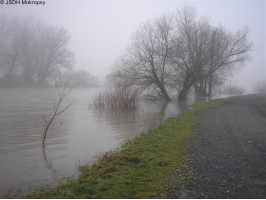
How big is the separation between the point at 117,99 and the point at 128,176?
15.8 metres

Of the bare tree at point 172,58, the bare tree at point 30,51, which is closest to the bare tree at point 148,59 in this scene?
the bare tree at point 172,58

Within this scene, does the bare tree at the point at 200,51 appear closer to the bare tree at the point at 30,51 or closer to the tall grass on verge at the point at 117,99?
the tall grass on verge at the point at 117,99

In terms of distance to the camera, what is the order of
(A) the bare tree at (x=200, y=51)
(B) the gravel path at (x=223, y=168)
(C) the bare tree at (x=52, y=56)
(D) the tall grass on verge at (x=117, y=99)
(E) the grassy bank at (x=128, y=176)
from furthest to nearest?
1. (C) the bare tree at (x=52, y=56)
2. (A) the bare tree at (x=200, y=51)
3. (D) the tall grass on verge at (x=117, y=99)
4. (E) the grassy bank at (x=128, y=176)
5. (B) the gravel path at (x=223, y=168)

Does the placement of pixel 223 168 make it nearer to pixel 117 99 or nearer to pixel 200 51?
pixel 117 99

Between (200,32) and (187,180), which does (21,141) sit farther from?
(200,32)

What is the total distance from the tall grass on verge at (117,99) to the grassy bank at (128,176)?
42.7 feet

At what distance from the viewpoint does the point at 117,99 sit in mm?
20859

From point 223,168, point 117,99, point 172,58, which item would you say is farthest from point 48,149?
point 172,58

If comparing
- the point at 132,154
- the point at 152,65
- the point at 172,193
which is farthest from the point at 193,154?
the point at 152,65

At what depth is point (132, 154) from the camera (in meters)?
6.81

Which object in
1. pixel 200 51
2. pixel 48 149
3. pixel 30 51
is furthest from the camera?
pixel 30 51

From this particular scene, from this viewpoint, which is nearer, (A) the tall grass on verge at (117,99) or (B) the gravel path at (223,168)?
(B) the gravel path at (223,168)

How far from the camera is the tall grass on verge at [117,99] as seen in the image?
20766mm

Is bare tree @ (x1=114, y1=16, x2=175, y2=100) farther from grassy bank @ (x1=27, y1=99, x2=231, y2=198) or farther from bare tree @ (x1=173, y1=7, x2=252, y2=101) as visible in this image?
grassy bank @ (x1=27, y1=99, x2=231, y2=198)
